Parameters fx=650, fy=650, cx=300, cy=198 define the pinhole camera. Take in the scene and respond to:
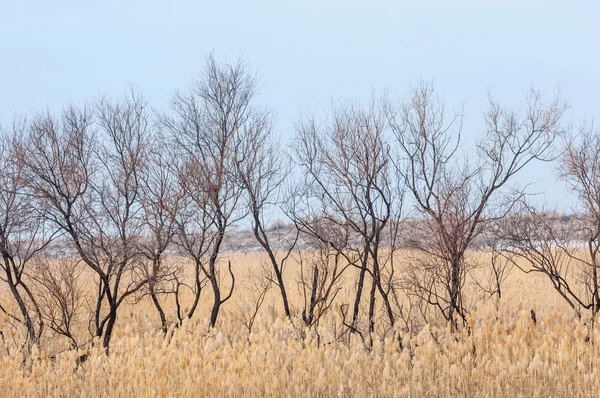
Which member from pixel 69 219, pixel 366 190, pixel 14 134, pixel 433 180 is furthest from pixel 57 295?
pixel 433 180

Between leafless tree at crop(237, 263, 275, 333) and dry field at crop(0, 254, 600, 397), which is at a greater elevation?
leafless tree at crop(237, 263, 275, 333)

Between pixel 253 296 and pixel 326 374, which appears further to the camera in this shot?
pixel 253 296

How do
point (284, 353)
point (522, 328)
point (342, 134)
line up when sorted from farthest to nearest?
point (342, 134)
point (522, 328)
point (284, 353)

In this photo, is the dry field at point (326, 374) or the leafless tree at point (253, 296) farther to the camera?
the leafless tree at point (253, 296)

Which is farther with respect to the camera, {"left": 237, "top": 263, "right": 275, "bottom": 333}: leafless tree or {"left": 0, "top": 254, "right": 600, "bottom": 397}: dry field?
{"left": 237, "top": 263, "right": 275, "bottom": 333}: leafless tree

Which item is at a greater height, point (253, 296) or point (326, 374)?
point (253, 296)

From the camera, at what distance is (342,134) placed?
45.7 feet

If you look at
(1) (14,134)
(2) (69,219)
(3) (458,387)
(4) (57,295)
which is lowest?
(3) (458,387)

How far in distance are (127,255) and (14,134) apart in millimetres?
4530

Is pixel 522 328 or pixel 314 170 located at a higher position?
pixel 314 170

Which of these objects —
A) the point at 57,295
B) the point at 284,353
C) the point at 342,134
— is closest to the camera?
Answer: the point at 284,353

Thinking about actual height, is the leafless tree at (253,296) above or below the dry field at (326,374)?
above

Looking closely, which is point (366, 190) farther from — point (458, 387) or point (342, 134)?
point (458, 387)

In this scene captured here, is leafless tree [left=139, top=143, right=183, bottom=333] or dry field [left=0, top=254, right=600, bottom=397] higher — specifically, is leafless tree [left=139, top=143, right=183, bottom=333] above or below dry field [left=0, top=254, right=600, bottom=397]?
above
